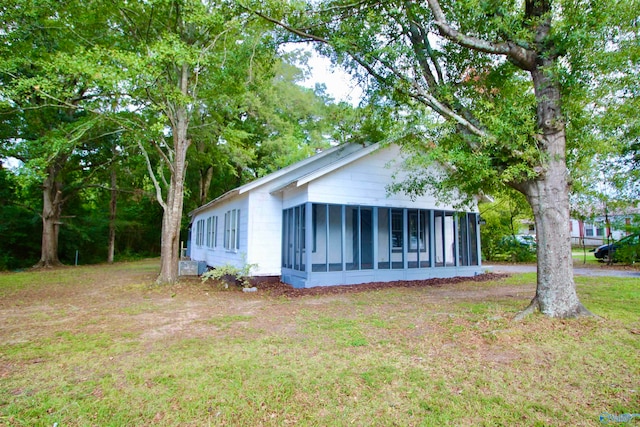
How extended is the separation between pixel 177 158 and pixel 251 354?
29.7ft

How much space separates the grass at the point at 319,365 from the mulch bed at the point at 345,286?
1.93 metres

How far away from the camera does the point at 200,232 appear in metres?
20.5

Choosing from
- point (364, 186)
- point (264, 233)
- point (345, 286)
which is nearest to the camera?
point (345, 286)

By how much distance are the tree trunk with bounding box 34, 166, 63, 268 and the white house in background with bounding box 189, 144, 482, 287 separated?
12003 millimetres

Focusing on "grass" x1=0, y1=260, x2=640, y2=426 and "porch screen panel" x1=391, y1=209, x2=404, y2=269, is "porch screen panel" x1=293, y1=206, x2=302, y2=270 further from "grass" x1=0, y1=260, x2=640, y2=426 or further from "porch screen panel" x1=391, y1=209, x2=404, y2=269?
"porch screen panel" x1=391, y1=209, x2=404, y2=269

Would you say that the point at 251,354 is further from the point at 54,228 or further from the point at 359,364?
the point at 54,228

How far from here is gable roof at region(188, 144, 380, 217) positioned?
408 inches

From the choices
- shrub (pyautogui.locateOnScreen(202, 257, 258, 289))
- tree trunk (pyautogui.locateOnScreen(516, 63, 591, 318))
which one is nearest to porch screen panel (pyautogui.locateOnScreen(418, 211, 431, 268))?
shrub (pyautogui.locateOnScreen(202, 257, 258, 289))

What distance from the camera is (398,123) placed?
8.79 meters

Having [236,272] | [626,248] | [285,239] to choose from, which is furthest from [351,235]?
[626,248]

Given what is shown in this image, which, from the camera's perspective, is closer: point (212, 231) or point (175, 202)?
point (175, 202)

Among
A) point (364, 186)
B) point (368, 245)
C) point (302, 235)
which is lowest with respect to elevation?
point (368, 245)

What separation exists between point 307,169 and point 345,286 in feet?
14.7

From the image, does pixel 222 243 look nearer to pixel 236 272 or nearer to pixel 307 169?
pixel 236 272
